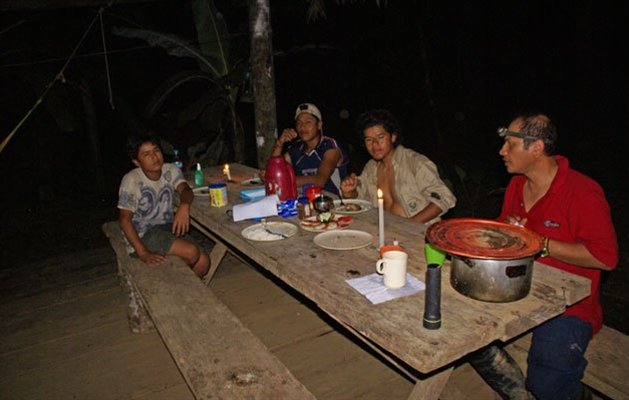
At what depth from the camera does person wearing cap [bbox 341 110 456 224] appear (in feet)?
11.4

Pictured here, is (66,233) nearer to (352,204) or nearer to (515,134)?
(352,204)

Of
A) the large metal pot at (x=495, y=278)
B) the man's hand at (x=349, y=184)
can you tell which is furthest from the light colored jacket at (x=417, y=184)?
the large metal pot at (x=495, y=278)

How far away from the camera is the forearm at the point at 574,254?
222 centimetres

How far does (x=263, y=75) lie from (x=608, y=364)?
14.8 feet

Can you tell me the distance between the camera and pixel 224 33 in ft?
20.8

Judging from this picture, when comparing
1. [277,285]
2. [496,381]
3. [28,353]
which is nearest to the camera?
[496,381]

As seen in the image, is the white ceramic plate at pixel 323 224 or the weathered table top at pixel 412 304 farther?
the white ceramic plate at pixel 323 224

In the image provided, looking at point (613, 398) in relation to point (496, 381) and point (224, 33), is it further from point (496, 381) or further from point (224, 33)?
point (224, 33)

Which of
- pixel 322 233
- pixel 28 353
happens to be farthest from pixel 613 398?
pixel 28 353

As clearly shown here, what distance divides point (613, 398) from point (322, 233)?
176cm

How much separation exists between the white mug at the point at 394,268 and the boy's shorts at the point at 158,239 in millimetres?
2301

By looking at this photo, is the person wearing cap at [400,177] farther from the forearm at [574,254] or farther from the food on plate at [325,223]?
the forearm at [574,254]

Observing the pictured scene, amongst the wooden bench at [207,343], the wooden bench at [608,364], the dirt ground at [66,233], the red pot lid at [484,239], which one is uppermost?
the red pot lid at [484,239]

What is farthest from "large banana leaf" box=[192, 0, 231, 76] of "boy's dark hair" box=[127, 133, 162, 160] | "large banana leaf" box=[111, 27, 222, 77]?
"boy's dark hair" box=[127, 133, 162, 160]
